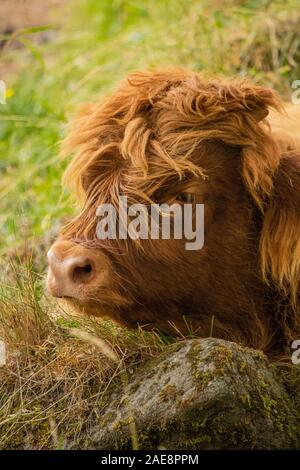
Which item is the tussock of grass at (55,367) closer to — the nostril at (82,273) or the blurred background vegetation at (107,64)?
the nostril at (82,273)

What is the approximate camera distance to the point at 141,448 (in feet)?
9.30

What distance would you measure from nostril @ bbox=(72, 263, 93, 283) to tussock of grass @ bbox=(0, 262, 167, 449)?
310mm

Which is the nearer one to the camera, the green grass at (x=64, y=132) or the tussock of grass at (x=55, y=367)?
the tussock of grass at (x=55, y=367)

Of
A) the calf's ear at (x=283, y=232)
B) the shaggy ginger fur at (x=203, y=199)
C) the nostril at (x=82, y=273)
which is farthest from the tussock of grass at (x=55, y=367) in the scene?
the calf's ear at (x=283, y=232)

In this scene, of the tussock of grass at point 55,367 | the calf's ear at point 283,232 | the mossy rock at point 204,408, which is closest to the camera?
the mossy rock at point 204,408

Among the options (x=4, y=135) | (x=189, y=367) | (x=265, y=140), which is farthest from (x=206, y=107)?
(x=4, y=135)

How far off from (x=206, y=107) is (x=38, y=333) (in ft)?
3.61

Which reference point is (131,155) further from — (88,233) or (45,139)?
(45,139)

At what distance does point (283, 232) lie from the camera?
3420 mm

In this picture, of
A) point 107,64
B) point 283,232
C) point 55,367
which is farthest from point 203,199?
point 107,64

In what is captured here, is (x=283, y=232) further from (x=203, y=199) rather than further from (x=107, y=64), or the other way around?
(x=107, y=64)

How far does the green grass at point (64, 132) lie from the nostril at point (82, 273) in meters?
0.35

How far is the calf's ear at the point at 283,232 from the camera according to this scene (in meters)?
3.42

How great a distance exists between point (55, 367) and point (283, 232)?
101 centimetres
